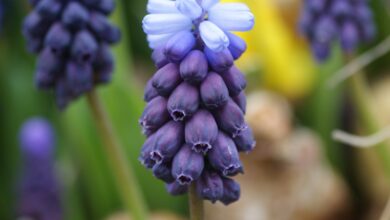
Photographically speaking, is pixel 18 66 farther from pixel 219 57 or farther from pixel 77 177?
pixel 219 57

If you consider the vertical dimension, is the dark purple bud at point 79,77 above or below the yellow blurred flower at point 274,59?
above

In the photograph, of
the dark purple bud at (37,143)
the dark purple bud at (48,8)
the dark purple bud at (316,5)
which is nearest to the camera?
the dark purple bud at (48,8)

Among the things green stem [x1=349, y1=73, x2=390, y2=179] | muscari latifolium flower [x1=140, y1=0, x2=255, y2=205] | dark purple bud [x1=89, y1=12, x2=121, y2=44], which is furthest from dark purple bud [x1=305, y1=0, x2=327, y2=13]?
muscari latifolium flower [x1=140, y1=0, x2=255, y2=205]

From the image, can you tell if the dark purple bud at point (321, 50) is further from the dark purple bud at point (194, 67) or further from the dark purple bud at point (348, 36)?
the dark purple bud at point (194, 67)

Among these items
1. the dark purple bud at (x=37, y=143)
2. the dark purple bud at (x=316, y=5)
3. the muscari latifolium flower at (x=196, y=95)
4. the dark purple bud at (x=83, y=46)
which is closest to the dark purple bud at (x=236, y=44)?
the muscari latifolium flower at (x=196, y=95)

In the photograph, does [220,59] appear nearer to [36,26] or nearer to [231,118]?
[231,118]

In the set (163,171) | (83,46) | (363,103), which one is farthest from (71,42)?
(363,103)

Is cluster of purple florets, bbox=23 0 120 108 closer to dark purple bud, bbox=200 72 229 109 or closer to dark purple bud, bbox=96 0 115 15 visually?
dark purple bud, bbox=96 0 115 15
